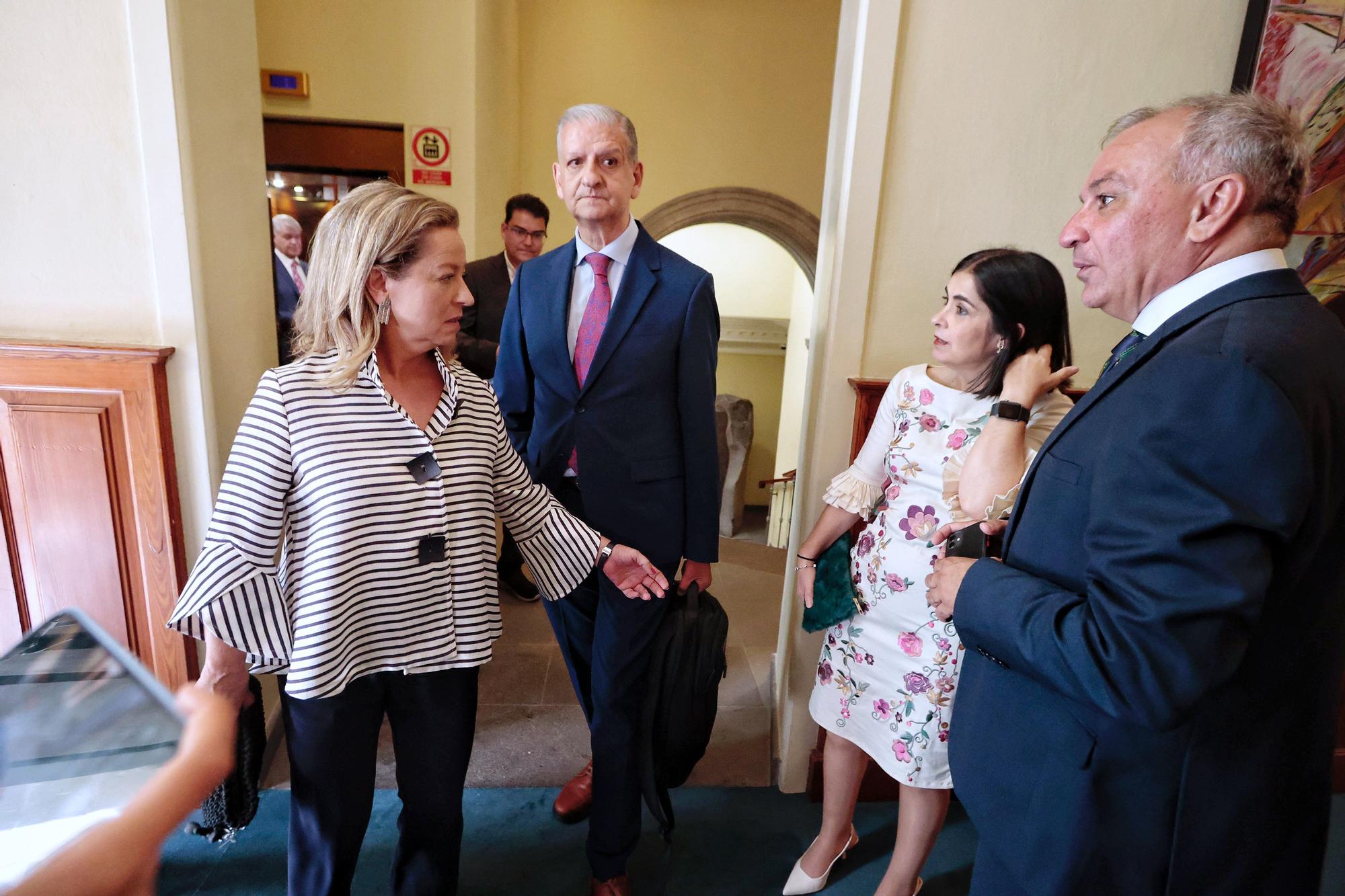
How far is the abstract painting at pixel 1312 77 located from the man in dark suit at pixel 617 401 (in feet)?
5.24

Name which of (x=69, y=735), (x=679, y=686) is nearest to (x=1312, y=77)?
(x=679, y=686)

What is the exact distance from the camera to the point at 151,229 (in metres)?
1.83

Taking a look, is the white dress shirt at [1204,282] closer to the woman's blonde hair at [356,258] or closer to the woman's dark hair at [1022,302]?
the woman's dark hair at [1022,302]

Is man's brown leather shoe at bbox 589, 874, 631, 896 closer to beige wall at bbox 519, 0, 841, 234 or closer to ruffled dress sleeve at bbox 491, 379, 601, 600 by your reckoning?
ruffled dress sleeve at bbox 491, 379, 601, 600

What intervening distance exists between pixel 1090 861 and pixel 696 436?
1.14 metres

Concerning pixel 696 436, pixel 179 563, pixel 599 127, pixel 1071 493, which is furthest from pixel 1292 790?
pixel 179 563

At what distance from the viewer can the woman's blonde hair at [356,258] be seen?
4.23 ft

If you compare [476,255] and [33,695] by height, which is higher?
[476,255]

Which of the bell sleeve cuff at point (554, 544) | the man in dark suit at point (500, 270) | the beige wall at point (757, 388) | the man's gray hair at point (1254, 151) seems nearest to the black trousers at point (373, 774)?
the bell sleeve cuff at point (554, 544)

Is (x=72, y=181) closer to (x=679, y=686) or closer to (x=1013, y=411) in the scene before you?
(x=679, y=686)

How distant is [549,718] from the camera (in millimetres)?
2682

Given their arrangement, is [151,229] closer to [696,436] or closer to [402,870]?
[696,436]

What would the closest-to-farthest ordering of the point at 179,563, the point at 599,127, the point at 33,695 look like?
the point at 33,695, the point at 599,127, the point at 179,563

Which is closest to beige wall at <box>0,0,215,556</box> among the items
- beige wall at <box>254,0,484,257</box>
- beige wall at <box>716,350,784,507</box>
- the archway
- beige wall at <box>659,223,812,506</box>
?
beige wall at <box>254,0,484,257</box>
